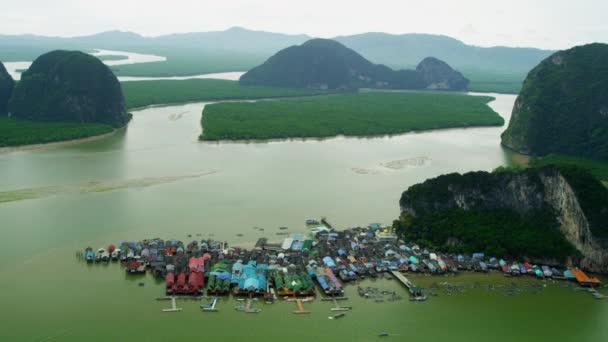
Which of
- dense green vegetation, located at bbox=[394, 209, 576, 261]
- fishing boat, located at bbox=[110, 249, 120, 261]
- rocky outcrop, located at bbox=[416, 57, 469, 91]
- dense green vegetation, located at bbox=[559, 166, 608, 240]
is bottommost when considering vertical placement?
fishing boat, located at bbox=[110, 249, 120, 261]

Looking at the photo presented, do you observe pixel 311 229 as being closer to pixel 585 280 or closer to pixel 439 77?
pixel 585 280

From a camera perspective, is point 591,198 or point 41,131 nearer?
point 591,198

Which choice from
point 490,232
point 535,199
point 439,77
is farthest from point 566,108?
point 439,77

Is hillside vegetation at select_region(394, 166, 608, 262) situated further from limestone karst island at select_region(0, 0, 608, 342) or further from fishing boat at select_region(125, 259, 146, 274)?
fishing boat at select_region(125, 259, 146, 274)

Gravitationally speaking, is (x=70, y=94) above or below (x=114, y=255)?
above

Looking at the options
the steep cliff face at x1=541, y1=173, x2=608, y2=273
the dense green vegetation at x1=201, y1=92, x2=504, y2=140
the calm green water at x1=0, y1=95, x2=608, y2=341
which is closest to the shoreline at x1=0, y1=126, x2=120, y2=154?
the calm green water at x1=0, y1=95, x2=608, y2=341

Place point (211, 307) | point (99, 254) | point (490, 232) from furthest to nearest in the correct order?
point (490, 232), point (99, 254), point (211, 307)

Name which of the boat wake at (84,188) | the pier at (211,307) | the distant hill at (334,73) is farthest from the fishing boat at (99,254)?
the distant hill at (334,73)
